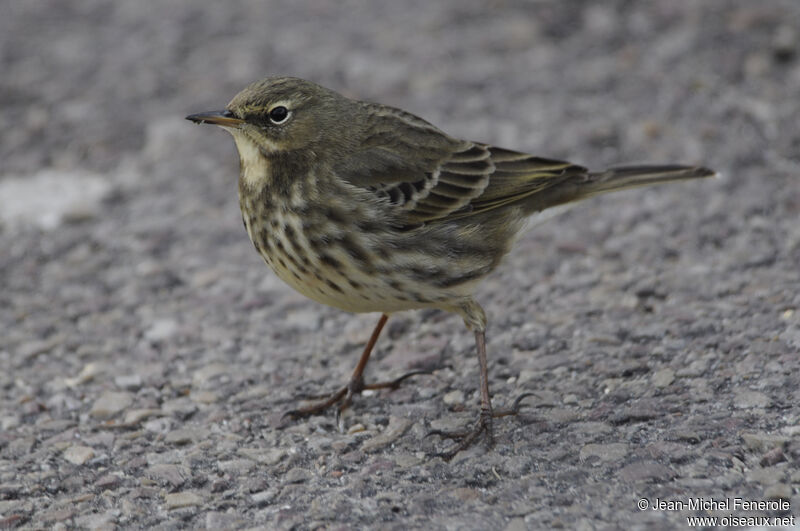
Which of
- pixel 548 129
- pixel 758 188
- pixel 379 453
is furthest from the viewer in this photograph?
pixel 548 129

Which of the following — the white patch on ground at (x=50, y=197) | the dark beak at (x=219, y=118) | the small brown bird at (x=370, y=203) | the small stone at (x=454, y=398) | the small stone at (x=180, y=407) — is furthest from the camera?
the white patch on ground at (x=50, y=197)

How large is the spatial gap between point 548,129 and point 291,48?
2770 mm

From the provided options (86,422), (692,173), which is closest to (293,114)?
(86,422)

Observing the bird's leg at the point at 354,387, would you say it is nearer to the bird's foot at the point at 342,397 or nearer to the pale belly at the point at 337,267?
the bird's foot at the point at 342,397

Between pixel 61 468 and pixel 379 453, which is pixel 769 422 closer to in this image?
pixel 379 453

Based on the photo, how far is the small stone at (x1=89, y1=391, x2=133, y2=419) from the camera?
18.2 feet

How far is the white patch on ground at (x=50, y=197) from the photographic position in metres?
7.64

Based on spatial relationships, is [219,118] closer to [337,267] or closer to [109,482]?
[337,267]

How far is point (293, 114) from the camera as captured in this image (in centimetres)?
525

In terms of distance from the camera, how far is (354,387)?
5.57m

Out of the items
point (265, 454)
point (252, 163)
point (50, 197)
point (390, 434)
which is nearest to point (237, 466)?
point (265, 454)

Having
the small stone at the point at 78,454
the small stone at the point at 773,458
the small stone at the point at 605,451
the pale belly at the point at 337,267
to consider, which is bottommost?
the small stone at the point at 773,458

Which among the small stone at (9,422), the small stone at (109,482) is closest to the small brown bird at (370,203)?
the small stone at (109,482)

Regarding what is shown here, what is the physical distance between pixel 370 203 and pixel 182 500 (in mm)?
1696
